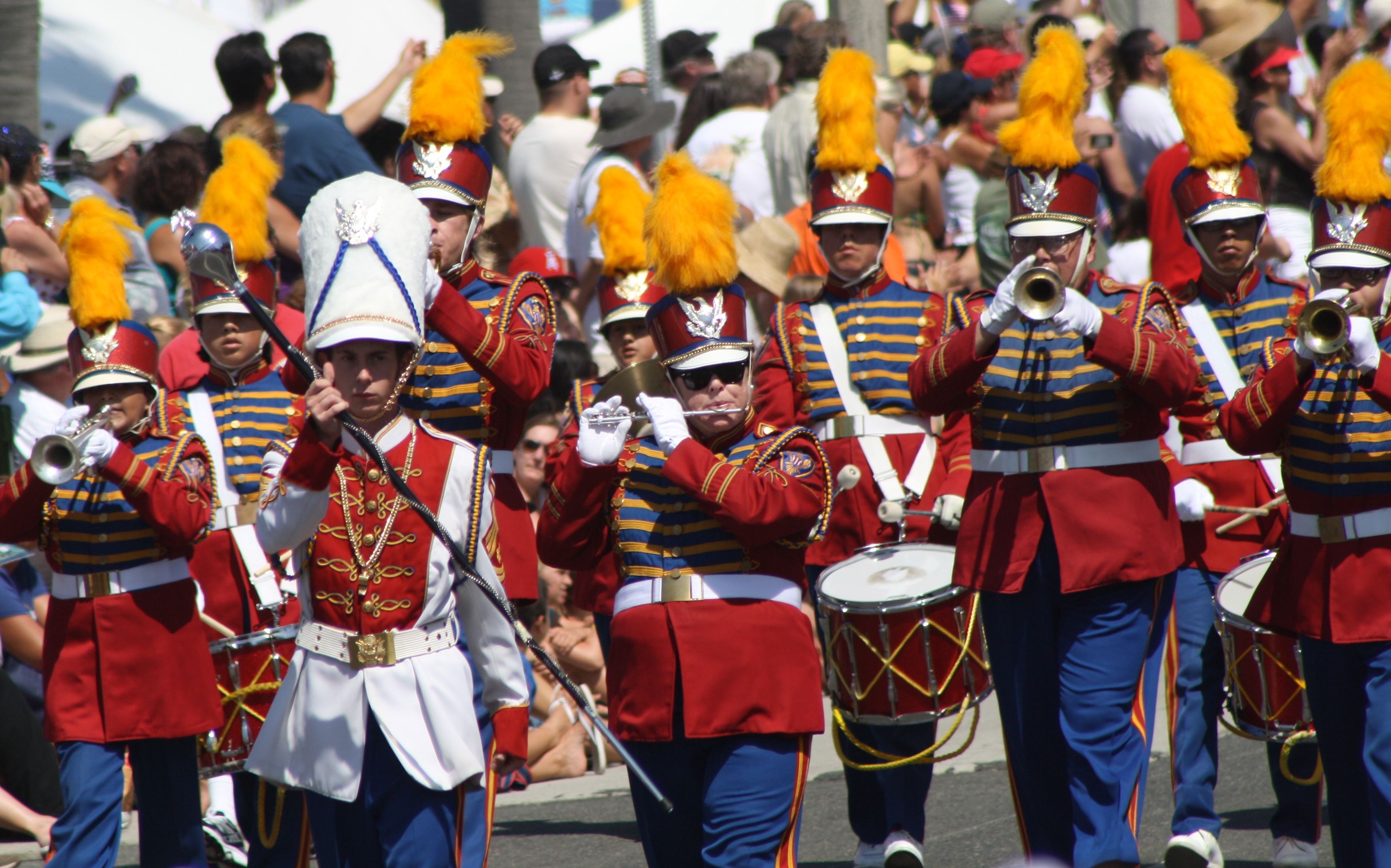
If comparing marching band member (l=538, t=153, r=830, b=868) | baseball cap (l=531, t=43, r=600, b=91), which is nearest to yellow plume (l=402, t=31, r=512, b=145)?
marching band member (l=538, t=153, r=830, b=868)

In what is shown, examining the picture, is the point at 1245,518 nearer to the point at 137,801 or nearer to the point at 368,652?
the point at 368,652

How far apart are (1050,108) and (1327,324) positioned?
Result: 131 centimetres

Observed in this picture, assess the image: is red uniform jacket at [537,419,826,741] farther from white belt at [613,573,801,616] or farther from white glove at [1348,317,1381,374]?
white glove at [1348,317,1381,374]

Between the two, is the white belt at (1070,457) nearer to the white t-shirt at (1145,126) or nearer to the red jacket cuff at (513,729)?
the red jacket cuff at (513,729)

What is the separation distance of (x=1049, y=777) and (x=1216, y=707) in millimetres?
1190

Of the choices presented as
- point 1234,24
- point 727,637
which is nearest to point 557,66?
point 1234,24

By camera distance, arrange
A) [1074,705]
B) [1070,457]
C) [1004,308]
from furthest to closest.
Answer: [1070,457], [1074,705], [1004,308]

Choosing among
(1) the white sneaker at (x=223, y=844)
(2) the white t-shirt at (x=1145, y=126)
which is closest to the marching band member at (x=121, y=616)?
(1) the white sneaker at (x=223, y=844)

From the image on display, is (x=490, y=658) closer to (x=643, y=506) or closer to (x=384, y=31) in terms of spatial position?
(x=643, y=506)

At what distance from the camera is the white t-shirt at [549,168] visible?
10.6m

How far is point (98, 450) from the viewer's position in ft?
19.7

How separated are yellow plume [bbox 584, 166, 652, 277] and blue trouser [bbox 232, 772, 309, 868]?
90.5 inches

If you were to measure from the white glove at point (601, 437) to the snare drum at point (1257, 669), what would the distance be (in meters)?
2.22

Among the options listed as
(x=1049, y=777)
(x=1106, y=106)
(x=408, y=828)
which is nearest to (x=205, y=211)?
(x=408, y=828)
